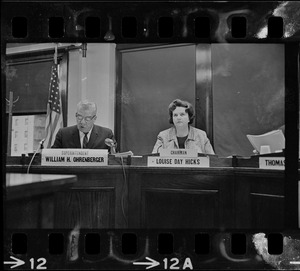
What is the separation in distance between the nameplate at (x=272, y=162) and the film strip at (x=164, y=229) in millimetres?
18

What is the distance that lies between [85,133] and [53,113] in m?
0.12

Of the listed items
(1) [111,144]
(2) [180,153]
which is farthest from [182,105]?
(1) [111,144]

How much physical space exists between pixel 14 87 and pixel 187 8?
22.3 inches

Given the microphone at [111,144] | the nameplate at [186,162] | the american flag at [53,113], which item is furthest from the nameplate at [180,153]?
the american flag at [53,113]

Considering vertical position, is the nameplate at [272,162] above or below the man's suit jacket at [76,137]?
below

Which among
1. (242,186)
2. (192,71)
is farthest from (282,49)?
(242,186)

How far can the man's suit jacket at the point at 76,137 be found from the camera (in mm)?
1252

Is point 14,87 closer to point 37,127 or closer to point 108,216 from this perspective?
point 37,127

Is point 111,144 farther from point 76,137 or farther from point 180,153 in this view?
point 180,153

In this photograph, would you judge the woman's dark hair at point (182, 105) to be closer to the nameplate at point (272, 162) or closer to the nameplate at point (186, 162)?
the nameplate at point (186, 162)

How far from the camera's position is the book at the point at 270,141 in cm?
122

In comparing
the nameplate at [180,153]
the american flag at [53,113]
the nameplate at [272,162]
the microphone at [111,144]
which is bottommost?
the nameplate at [272,162]

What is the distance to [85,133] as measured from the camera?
4.18 feet

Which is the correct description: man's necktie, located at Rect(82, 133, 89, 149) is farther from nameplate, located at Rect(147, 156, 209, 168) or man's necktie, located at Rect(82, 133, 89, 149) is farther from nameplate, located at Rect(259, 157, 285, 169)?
nameplate, located at Rect(259, 157, 285, 169)
